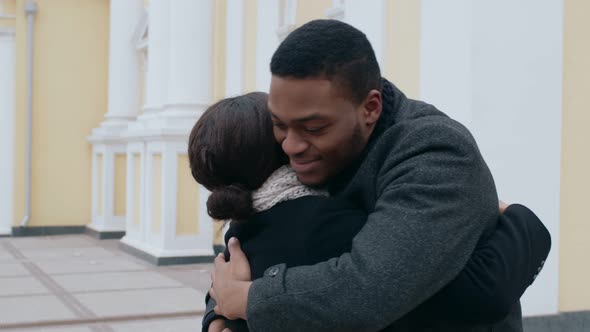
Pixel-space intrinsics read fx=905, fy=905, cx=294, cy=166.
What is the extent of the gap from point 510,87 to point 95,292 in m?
4.02

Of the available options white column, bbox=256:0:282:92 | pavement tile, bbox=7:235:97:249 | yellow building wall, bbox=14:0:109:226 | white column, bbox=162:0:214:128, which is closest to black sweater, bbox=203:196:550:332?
white column, bbox=256:0:282:92

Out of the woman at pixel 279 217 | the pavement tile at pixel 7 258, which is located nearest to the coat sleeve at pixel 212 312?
the woman at pixel 279 217

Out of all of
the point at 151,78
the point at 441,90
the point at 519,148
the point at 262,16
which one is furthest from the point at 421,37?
the point at 151,78

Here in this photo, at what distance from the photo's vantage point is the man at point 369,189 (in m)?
1.33

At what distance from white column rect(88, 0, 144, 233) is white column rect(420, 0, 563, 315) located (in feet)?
24.2

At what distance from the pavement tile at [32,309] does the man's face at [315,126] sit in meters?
4.85

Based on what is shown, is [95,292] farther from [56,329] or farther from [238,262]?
[238,262]

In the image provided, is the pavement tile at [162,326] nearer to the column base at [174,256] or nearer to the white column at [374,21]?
the white column at [374,21]

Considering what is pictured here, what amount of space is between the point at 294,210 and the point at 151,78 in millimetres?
8504

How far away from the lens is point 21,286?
24.7 ft

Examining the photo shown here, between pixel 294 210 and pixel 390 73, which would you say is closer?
pixel 294 210

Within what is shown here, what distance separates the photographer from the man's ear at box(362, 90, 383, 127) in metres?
1.43

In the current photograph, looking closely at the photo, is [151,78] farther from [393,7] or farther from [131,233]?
[393,7]

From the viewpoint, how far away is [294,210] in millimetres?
1490
